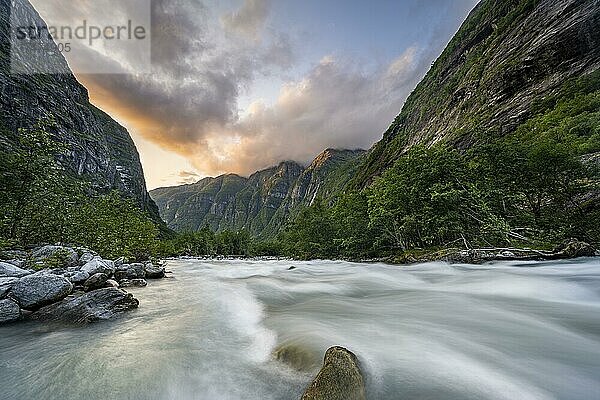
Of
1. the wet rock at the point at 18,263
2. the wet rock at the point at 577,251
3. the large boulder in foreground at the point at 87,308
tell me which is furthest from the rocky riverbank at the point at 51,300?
the wet rock at the point at 577,251

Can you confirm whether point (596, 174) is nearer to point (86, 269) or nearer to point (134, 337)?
point (134, 337)

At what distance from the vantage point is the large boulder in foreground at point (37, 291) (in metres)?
6.60

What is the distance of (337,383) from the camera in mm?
2709

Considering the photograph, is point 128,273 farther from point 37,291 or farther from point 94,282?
point 37,291

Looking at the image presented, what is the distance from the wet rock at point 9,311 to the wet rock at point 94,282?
2047mm

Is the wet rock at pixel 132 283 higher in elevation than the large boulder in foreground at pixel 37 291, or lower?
lower

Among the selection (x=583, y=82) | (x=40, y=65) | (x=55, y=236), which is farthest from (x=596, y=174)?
(x=40, y=65)

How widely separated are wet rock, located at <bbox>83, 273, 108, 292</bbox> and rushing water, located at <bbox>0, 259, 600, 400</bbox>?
2.00 metres

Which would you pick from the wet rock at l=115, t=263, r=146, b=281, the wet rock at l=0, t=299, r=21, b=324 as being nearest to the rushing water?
the wet rock at l=0, t=299, r=21, b=324

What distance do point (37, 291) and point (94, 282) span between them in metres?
2.10

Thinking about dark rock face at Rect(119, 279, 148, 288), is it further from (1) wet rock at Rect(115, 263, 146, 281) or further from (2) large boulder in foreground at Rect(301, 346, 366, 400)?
(2) large boulder in foreground at Rect(301, 346, 366, 400)

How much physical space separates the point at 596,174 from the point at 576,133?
10945mm

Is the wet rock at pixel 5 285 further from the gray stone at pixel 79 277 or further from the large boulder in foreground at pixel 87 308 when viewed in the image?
the gray stone at pixel 79 277

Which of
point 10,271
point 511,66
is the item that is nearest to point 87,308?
point 10,271
